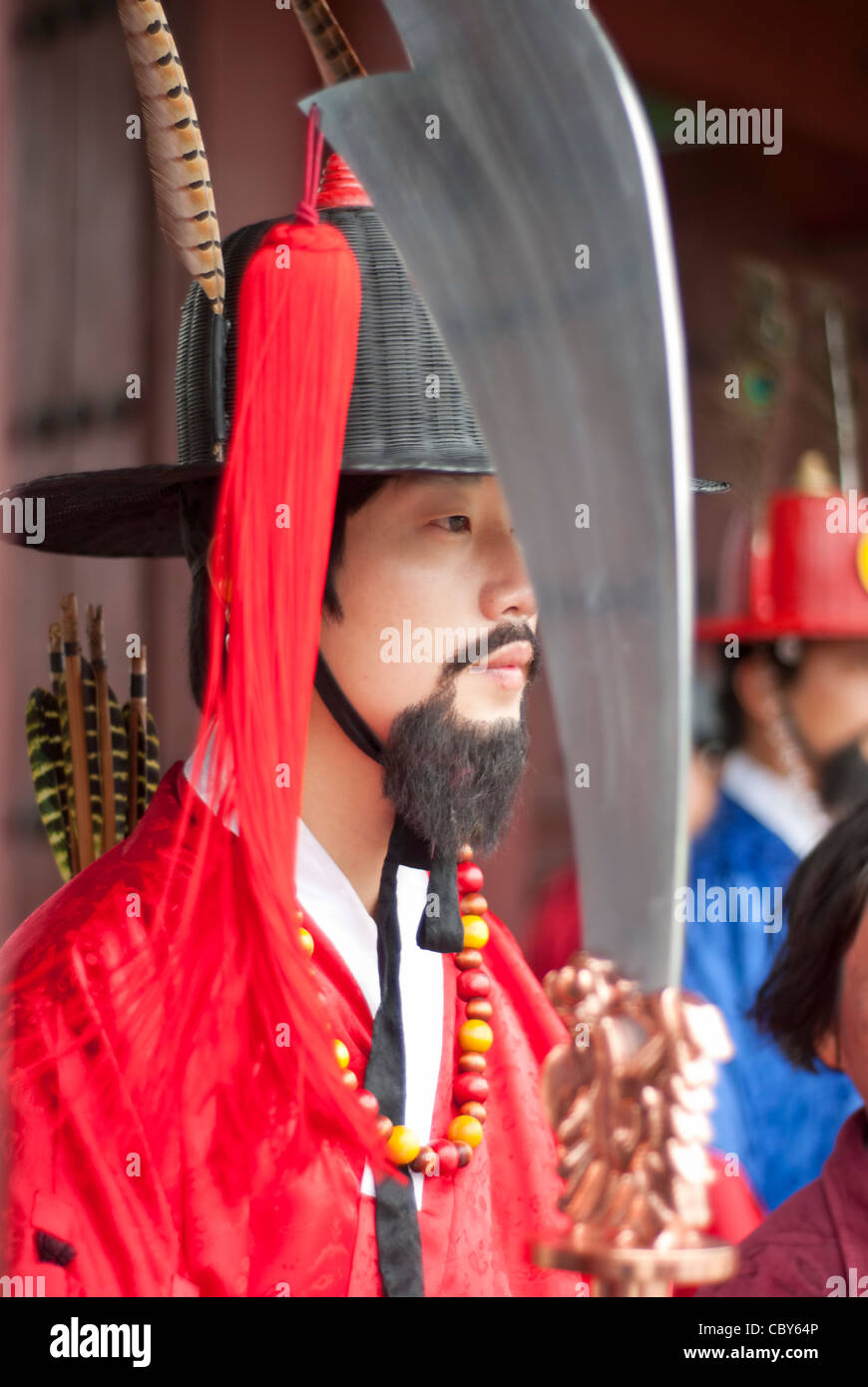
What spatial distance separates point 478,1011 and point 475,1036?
1.0 inches

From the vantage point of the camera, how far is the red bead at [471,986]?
1.18 m

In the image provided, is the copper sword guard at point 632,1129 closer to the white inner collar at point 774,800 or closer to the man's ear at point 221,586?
the man's ear at point 221,586

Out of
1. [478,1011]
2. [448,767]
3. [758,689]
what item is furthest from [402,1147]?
[758,689]

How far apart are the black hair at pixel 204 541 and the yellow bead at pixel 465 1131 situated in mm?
374

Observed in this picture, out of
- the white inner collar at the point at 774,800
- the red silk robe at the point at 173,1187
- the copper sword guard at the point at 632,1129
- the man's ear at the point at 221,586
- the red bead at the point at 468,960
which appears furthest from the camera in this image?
the white inner collar at the point at 774,800

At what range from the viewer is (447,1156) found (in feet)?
3.57

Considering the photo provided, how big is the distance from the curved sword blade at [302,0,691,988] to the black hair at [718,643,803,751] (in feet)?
4.74

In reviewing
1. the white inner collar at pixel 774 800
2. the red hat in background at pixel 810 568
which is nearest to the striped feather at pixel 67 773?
the white inner collar at pixel 774 800

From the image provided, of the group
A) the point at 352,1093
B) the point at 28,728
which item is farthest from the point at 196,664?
the point at 352,1093

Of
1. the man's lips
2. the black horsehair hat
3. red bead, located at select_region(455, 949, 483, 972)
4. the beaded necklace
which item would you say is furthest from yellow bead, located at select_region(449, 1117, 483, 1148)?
the black horsehair hat

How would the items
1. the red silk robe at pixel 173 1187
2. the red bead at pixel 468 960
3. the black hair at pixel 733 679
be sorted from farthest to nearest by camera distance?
the black hair at pixel 733 679 → the red bead at pixel 468 960 → the red silk robe at pixel 173 1187

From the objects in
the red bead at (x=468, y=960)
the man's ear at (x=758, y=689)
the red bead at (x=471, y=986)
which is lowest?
the red bead at (x=471, y=986)
